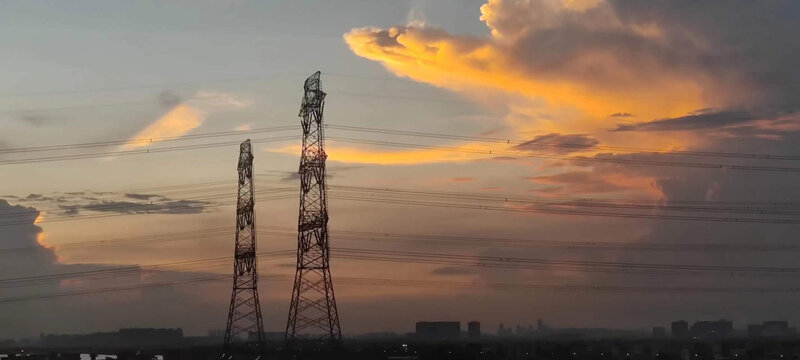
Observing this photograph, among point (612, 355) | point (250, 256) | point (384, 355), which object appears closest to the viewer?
point (250, 256)

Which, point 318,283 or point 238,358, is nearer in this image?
point 318,283

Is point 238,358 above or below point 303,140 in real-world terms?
below

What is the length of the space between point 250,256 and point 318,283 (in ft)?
54.3

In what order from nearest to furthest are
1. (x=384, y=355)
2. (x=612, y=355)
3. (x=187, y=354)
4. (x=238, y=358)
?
1. (x=238, y=358)
2. (x=384, y=355)
3. (x=187, y=354)
4. (x=612, y=355)

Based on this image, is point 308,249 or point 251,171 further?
point 251,171

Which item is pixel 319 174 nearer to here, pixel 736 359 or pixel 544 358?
pixel 544 358

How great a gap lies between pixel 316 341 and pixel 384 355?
177ft

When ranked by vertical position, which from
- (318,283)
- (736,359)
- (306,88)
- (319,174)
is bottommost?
(736,359)

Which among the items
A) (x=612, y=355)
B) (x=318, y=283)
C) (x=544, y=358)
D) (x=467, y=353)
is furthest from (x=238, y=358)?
(x=612, y=355)

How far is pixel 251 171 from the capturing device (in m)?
106

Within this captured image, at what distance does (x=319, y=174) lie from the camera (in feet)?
295

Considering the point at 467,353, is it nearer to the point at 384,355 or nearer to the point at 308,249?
the point at 384,355

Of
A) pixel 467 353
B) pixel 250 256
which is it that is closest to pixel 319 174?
pixel 250 256

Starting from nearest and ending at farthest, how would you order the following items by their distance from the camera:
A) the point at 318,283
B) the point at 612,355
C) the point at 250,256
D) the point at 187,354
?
1. the point at 318,283
2. the point at 250,256
3. the point at 187,354
4. the point at 612,355
